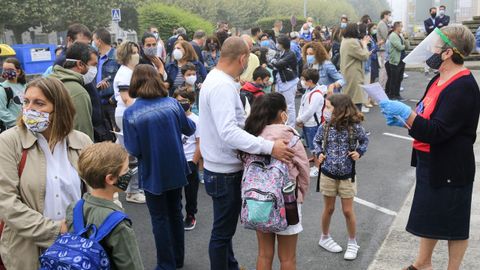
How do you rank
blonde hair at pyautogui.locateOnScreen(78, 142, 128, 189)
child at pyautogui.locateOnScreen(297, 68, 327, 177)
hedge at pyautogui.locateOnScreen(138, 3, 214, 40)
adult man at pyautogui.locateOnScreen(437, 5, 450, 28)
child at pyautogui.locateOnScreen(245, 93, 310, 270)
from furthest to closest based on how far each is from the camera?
hedge at pyautogui.locateOnScreen(138, 3, 214, 40)
adult man at pyautogui.locateOnScreen(437, 5, 450, 28)
child at pyautogui.locateOnScreen(297, 68, 327, 177)
child at pyautogui.locateOnScreen(245, 93, 310, 270)
blonde hair at pyautogui.locateOnScreen(78, 142, 128, 189)

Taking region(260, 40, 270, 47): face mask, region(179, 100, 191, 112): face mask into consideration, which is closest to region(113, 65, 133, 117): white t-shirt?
region(179, 100, 191, 112): face mask

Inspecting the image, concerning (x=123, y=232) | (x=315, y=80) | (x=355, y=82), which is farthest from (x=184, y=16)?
(x=123, y=232)

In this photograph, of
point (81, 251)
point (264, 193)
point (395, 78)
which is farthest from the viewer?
point (395, 78)

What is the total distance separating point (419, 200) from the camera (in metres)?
3.84

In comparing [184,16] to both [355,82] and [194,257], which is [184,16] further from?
[194,257]

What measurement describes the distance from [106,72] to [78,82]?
2510mm

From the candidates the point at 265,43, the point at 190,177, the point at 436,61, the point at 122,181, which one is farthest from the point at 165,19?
the point at 122,181

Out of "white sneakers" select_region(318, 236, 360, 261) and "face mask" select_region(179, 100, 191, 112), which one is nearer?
"white sneakers" select_region(318, 236, 360, 261)

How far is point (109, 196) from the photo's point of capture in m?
2.49

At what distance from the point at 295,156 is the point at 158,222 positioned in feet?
4.57

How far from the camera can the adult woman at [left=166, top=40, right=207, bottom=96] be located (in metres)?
7.51

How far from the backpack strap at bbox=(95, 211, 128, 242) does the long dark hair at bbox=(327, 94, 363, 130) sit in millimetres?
2593

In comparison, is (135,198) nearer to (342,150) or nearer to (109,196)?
(342,150)

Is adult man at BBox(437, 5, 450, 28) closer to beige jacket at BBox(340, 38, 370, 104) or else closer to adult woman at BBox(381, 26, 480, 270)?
beige jacket at BBox(340, 38, 370, 104)
